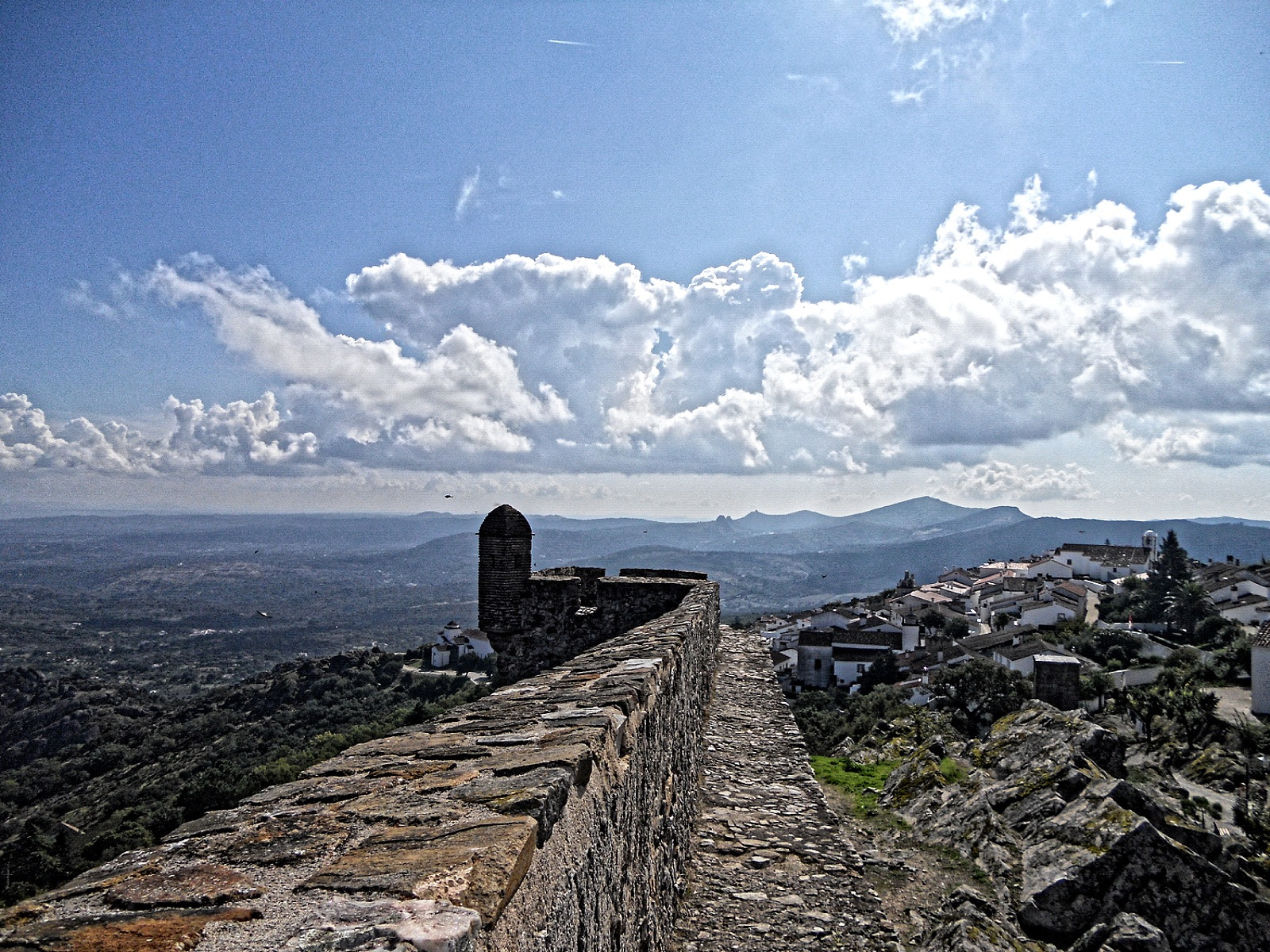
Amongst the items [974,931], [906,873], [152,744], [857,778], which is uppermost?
[974,931]

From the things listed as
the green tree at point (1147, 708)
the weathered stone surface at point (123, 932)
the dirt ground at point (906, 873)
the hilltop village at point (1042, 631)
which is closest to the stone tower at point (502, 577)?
the dirt ground at point (906, 873)

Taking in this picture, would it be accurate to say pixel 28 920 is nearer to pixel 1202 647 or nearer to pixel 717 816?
pixel 717 816

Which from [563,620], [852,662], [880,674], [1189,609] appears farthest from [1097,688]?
[563,620]

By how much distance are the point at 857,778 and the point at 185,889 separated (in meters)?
14.5

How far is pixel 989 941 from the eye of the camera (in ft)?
21.6

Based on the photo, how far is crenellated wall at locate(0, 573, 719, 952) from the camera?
58.7 inches

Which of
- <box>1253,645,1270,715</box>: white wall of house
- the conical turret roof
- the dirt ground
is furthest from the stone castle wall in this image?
<box>1253,645,1270,715</box>: white wall of house

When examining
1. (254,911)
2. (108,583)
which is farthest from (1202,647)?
(108,583)

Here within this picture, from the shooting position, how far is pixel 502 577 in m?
10.7

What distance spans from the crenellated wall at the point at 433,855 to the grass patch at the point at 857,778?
375 inches

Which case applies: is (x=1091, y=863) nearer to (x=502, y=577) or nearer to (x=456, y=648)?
(x=502, y=577)

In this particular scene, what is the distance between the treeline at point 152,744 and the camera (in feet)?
81.7

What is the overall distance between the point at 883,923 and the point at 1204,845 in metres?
7.72

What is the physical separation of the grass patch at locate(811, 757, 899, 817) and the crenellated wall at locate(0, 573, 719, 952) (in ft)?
31.2
